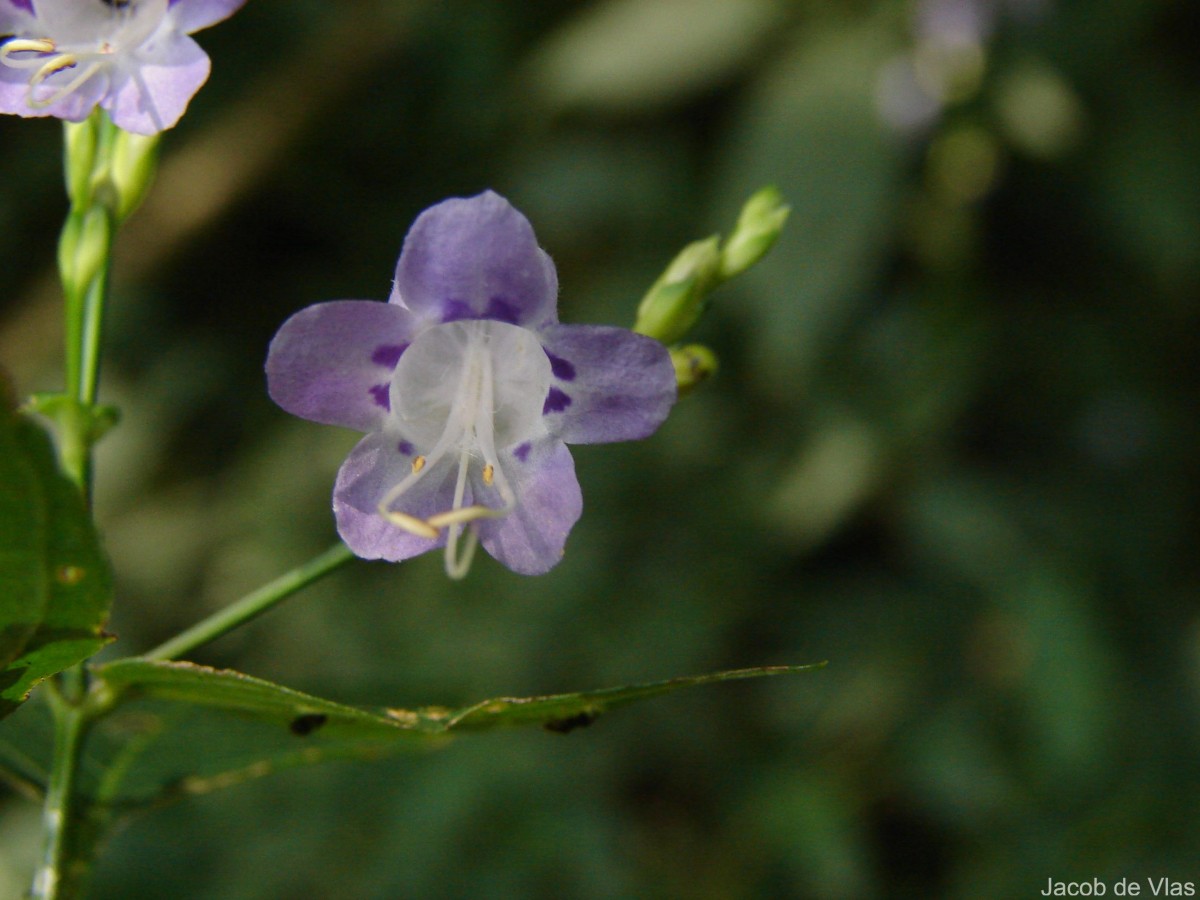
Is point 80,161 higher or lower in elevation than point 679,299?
higher

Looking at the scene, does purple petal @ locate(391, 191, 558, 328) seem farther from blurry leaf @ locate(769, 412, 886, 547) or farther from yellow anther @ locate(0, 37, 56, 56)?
blurry leaf @ locate(769, 412, 886, 547)

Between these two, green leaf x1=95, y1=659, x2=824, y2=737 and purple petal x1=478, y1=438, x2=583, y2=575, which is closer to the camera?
green leaf x1=95, y1=659, x2=824, y2=737

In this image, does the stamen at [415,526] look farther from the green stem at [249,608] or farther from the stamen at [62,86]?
the stamen at [62,86]

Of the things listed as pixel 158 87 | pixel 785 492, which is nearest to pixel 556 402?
pixel 158 87

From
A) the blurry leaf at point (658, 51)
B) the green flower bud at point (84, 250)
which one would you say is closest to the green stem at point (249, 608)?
the green flower bud at point (84, 250)

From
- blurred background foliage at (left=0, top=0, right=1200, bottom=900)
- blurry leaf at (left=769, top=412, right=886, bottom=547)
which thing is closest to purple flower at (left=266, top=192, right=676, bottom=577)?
blurred background foliage at (left=0, top=0, right=1200, bottom=900)

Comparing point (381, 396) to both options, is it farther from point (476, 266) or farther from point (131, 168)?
point (131, 168)
